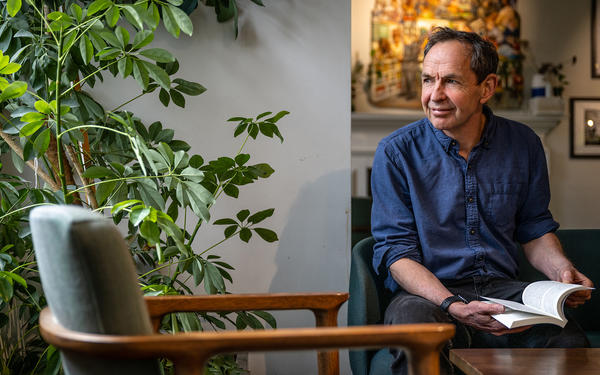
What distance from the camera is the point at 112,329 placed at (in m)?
0.83

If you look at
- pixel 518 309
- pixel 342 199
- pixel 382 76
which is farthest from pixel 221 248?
pixel 382 76

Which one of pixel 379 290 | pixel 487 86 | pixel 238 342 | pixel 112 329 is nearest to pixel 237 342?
pixel 238 342

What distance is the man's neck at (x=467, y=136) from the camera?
1.81m

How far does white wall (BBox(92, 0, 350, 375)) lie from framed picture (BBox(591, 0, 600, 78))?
3625 millimetres

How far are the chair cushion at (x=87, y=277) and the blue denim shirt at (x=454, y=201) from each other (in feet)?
3.21

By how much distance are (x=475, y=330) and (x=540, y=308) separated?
266 millimetres

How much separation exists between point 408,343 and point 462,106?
3.46 feet

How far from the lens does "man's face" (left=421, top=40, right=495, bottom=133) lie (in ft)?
5.76

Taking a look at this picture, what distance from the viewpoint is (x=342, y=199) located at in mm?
2064

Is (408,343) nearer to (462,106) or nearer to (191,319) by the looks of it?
(191,319)

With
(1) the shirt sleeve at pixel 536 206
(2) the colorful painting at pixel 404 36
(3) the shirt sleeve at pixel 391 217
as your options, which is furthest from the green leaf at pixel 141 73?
(2) the colorful painting at pixel 404 36

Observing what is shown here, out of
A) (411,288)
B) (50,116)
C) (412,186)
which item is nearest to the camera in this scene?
(50,116)

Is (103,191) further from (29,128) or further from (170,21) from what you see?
(170,21)

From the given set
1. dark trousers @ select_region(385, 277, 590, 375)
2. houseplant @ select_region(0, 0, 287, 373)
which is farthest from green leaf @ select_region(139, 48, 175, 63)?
dark trousers @ select_region(385, 277, 590, 375)
